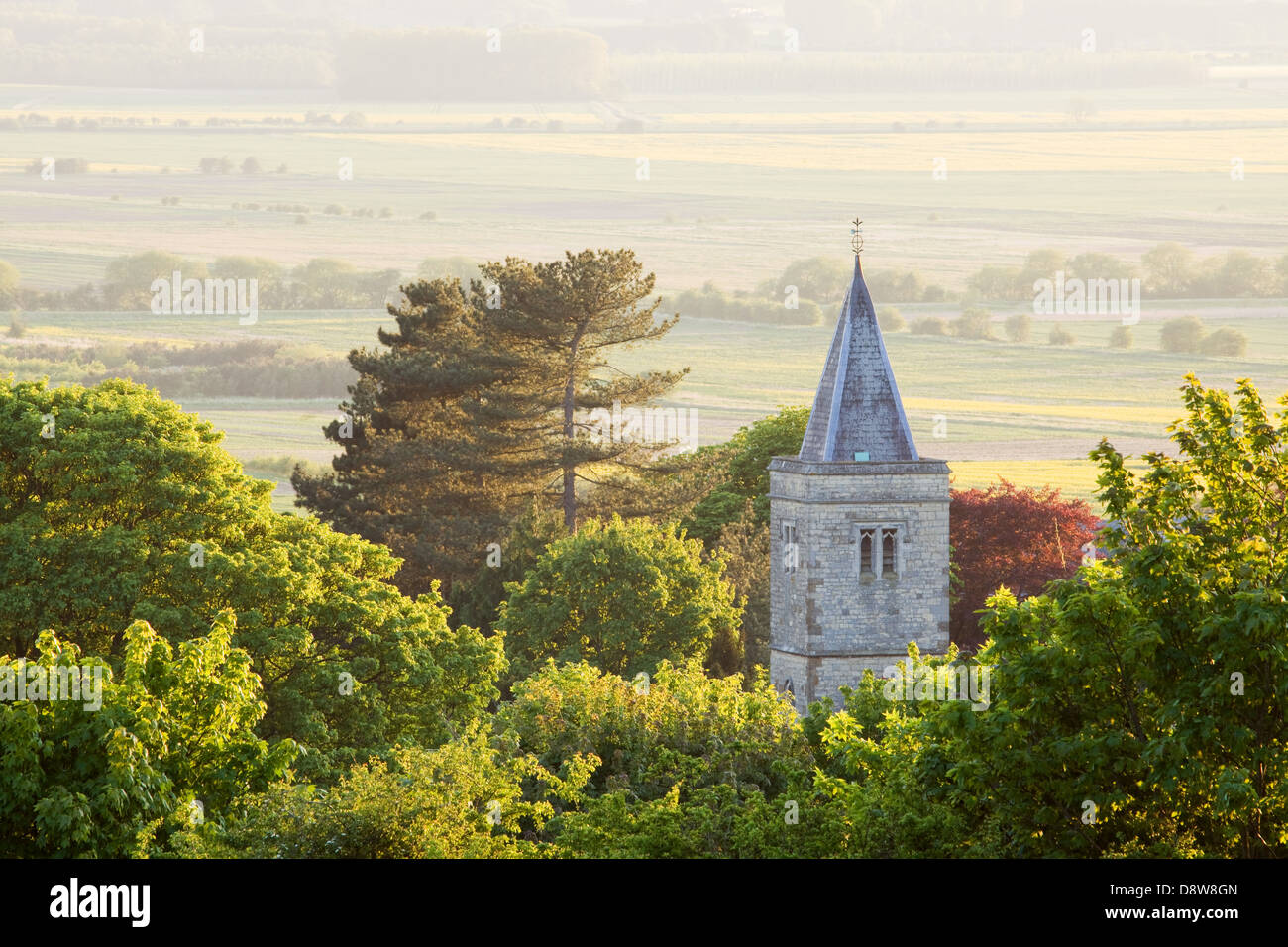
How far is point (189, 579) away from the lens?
4925cm

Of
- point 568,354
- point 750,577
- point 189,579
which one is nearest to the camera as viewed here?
point 189,579

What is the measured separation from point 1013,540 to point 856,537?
1222 inches

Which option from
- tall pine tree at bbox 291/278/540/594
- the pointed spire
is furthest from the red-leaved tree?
the pointed spire

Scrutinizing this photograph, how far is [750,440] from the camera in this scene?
85.1 metres

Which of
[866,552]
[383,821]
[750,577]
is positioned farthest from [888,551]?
[383,821]

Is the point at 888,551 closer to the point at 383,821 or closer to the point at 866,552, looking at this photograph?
the point at 866,552

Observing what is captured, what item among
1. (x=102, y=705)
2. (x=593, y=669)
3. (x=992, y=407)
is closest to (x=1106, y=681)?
(x=102, y=705)

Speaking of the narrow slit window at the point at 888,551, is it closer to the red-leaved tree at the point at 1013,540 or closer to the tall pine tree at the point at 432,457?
the tall pine tree at the point at 432,457

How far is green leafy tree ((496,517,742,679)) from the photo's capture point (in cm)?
6706

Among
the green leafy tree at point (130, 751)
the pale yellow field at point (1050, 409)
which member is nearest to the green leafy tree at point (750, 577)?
the green leafy tree at point (130, 751)

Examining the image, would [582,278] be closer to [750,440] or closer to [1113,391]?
[750,440]

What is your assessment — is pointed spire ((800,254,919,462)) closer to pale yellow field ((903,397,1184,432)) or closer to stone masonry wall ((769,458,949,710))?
stone masonry wall ((769,458,949,710))

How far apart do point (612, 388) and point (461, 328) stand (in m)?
6.35

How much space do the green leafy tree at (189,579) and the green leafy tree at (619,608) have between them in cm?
1437
